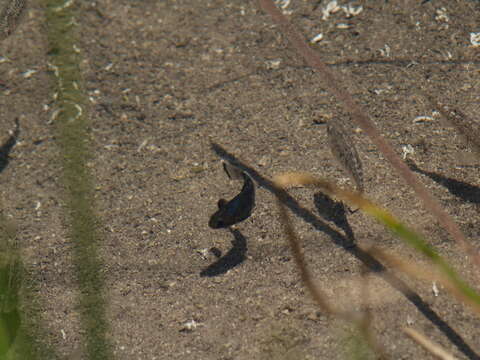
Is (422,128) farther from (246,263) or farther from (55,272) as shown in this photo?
(55,272)

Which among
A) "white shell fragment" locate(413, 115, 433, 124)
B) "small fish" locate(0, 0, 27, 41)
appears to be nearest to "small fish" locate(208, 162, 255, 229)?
"white shell fragment" locate(413, 115, 433, 124)

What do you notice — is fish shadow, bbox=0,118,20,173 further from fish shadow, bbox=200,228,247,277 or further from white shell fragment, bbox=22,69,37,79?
fish shadow, bbox=200,228,247,277

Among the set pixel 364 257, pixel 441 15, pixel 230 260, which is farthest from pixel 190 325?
pixel 441 15

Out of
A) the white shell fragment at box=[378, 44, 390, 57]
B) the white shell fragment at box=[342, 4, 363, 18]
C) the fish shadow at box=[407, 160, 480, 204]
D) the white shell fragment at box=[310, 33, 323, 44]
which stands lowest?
the fish shadow at box=[407, 160, 480, 204]

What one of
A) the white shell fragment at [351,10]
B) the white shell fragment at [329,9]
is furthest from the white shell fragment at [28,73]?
the white shell fragment at [351,10]

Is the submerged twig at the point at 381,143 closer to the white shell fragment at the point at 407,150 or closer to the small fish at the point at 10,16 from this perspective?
the white shell fragment at the point at 407,150

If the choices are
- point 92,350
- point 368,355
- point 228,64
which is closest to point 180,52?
point 228,64
